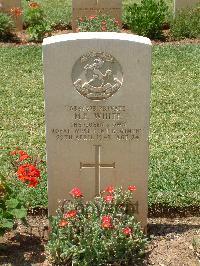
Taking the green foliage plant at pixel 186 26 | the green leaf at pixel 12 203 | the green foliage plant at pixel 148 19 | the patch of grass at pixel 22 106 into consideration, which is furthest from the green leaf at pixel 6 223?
the green foliage plant at pixel 186 26

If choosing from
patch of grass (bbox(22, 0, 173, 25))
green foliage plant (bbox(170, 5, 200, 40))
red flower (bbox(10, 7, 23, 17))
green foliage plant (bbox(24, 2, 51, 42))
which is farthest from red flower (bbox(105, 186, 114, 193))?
patch of grass (bbox(22, 0, 173, 25))

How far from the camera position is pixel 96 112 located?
181 inches

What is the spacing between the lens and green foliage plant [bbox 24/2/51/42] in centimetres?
1166

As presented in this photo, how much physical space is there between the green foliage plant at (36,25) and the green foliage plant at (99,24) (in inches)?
27.3

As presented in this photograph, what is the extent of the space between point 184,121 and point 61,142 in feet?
10.5

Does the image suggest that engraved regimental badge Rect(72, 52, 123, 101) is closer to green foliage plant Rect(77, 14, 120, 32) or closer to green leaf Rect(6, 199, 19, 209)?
green leaf Rect(6, 199, 19, 209)

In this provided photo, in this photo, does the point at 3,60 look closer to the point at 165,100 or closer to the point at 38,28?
the point at 38,28

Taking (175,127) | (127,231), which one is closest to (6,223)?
(127,231)

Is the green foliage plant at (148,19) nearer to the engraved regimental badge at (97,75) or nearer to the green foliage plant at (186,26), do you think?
the green foliage plant at (186,26)

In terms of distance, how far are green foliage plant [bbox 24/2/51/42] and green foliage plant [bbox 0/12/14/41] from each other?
37 cm

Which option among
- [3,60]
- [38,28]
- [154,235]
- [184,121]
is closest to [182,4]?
[38,28]

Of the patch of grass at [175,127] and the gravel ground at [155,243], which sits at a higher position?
the patch of grass at [175,127]

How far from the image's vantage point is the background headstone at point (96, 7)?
1188 centimetres

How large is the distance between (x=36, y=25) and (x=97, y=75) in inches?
296
